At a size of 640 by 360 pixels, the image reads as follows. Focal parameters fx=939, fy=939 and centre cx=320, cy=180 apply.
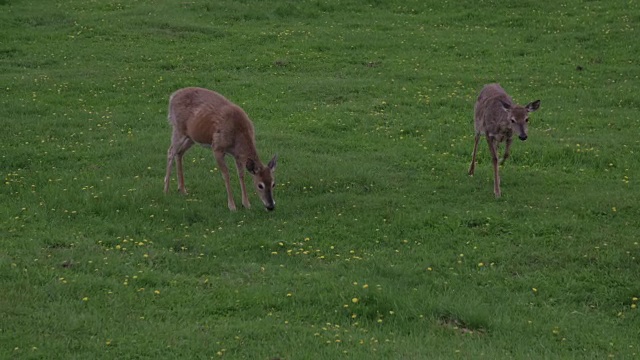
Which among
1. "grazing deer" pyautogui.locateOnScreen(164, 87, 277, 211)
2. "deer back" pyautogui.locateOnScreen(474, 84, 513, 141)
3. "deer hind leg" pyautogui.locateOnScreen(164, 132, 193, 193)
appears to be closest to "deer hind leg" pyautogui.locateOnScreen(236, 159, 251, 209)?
"grazing deer" pyautogui.locateOnScreen(164, 87, 277, 211)

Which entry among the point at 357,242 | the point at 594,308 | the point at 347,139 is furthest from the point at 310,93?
the point at 594,308

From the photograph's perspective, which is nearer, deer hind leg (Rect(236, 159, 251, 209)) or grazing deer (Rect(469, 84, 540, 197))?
deer hind leg (Rect(236, 159, 251, 209))

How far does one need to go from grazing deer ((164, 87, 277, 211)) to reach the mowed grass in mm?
534

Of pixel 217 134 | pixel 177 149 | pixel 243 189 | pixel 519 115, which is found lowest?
pixel 243 189

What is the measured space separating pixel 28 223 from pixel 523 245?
6915 millimetres

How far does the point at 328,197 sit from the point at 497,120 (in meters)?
3.28

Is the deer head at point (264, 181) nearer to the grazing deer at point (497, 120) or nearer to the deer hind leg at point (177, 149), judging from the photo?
the deer hind leg at point (177, 149)

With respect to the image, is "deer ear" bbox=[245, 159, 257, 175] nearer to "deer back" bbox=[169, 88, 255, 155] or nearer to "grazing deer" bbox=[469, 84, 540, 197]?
"deer back" bbox=[169, 88, 255, 155]

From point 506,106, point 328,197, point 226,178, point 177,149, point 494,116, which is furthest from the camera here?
→ point 494,116

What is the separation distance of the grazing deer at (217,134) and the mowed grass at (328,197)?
534mm

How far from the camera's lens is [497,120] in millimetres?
15805

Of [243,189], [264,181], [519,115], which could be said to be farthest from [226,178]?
[519,115]

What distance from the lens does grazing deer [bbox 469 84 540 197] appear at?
15.4 metres

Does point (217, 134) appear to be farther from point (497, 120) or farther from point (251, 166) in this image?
point (497, 120)
